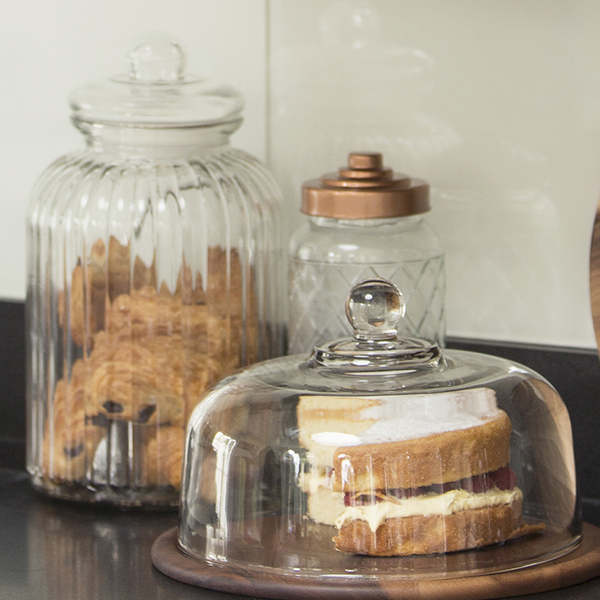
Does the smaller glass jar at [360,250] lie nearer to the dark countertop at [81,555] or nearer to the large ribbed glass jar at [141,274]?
the large ribbed glass jar at [141,274]

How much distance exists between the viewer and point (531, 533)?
774mm

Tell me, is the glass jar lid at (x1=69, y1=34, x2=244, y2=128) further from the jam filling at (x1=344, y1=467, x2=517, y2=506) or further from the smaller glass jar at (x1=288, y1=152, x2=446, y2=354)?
the jam filling at (x1=344, y1=467, x2=517, y2=506)

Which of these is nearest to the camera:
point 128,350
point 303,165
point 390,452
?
point 390,452

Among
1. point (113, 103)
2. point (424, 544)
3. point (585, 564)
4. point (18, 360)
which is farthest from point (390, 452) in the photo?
point (18, 360)

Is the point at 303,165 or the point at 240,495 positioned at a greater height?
the point at 303,165

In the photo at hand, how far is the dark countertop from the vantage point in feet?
2.53

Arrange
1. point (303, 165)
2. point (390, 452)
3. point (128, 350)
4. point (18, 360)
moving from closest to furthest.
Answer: point (390, 452), point (128, 350), point (303, 165), point (18, 360)

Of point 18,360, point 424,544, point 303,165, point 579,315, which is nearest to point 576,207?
point 579,315

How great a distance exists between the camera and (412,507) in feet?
2.38

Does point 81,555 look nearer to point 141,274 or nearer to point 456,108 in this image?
point 141,274

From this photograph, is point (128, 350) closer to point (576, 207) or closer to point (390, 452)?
point (390, 452)

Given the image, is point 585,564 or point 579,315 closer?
point 585,564

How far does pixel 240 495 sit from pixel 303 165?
42 cm

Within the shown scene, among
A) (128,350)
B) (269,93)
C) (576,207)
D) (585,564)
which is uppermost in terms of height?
(269,93)
